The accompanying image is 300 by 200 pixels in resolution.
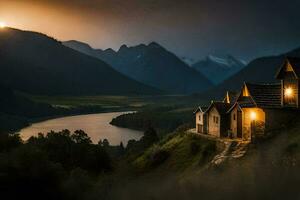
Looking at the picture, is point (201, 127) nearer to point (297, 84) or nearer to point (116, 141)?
point (297, 84)

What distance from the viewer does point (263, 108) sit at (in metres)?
56.4

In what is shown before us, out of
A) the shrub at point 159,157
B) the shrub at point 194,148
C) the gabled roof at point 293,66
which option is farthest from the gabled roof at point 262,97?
the shrub at point 159,157

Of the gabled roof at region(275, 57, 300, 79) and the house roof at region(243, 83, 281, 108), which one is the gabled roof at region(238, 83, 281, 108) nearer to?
the house roof at region(243, 83, 281, 108)

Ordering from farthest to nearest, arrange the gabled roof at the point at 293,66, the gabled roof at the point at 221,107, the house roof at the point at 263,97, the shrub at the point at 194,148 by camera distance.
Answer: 1. the gabled roof at the point at 221,107
2. the shrub at the point at 194,148
3. the house roof at the point at 263,97
4. the gabled roof at the point at 293,66

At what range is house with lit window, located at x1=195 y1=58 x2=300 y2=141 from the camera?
5562cm

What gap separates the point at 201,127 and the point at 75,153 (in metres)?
26.7

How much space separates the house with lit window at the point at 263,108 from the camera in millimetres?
55625

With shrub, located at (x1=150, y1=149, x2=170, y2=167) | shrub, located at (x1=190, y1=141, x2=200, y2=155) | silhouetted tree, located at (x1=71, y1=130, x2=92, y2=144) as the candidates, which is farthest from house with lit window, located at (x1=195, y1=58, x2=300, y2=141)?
silhouetted tree, located at (x1=71, y1=130, x2=92, y2=144)

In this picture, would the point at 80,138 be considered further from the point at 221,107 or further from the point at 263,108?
the point at 263,108

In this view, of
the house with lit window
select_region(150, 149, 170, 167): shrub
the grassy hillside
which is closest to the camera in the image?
the grassy hillside

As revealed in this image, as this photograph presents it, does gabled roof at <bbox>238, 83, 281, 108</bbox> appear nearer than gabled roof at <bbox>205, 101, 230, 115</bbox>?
Yes

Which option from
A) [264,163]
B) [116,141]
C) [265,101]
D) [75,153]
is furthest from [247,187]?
[116,141]

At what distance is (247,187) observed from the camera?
4256 cm

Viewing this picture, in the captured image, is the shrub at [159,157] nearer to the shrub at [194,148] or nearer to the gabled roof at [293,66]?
the shrub at [194,148]
